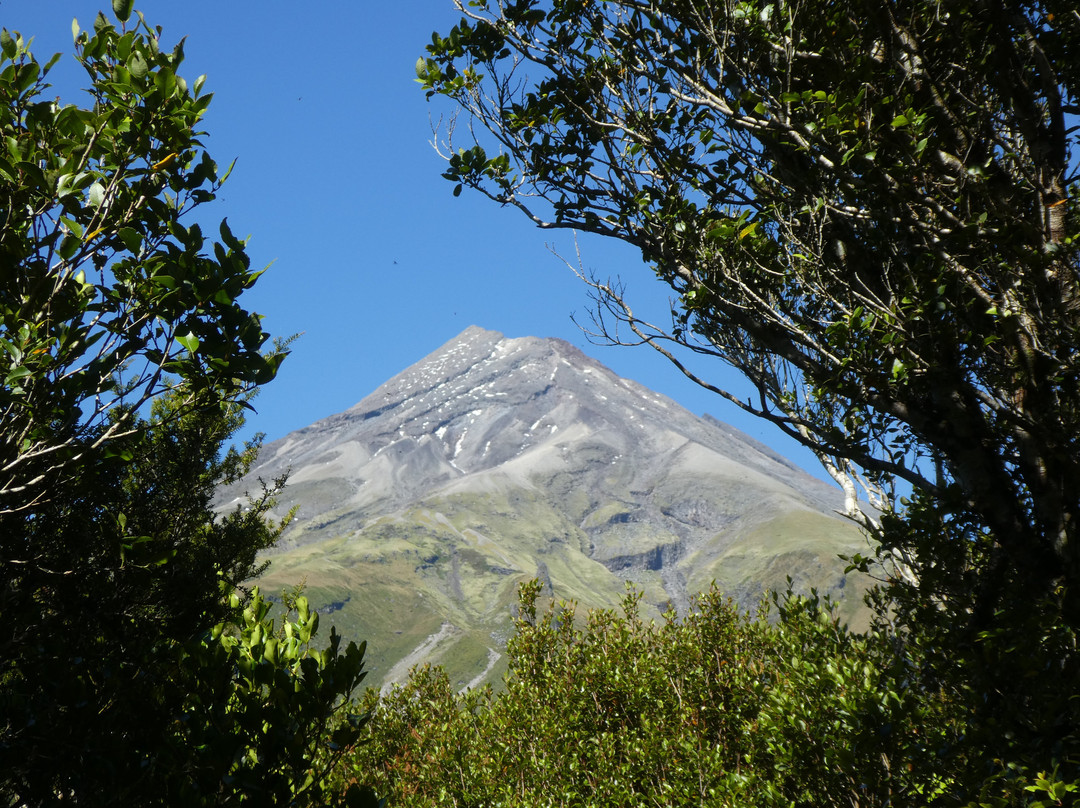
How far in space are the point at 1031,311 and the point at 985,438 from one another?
1.09 meters

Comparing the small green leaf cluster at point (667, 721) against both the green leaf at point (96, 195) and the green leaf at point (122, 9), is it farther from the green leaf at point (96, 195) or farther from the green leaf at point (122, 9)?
the green leaf at point (122, 9)

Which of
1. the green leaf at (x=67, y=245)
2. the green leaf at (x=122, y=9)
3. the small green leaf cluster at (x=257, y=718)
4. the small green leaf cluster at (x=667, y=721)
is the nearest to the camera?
the small green leaf cluster at (x=257, y=718)

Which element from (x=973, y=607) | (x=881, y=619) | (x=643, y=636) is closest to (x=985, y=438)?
(x=973, y=607)

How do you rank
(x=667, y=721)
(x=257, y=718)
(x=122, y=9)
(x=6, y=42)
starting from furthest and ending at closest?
(x=667, y=721)
(x=122, y=9)
(x=6, y=42)
(x=257, y=718)

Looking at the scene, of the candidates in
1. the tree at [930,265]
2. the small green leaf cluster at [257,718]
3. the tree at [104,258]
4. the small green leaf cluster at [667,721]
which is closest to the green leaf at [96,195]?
the tree at [104,258]

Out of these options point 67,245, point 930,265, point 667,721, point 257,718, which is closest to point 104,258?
point 67,245

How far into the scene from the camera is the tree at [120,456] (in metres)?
3.37

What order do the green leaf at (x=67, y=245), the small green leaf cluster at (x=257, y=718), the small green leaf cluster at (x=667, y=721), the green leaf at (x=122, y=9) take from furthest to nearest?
the small green leaf cluster at (x=667, y=721), the green leaf at (x=122, y=9), the green leaf at (x=67, y=245), the small green leaf cluster at (x=257, y=718)

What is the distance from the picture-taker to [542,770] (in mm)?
11477

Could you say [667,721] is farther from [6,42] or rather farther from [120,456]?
[6,42]

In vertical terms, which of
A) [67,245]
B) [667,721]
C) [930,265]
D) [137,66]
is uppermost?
[137,66]

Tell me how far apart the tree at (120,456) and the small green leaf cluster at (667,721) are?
5.03 m

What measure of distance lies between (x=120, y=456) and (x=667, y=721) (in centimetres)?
1102

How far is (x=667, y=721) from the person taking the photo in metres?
12.3
